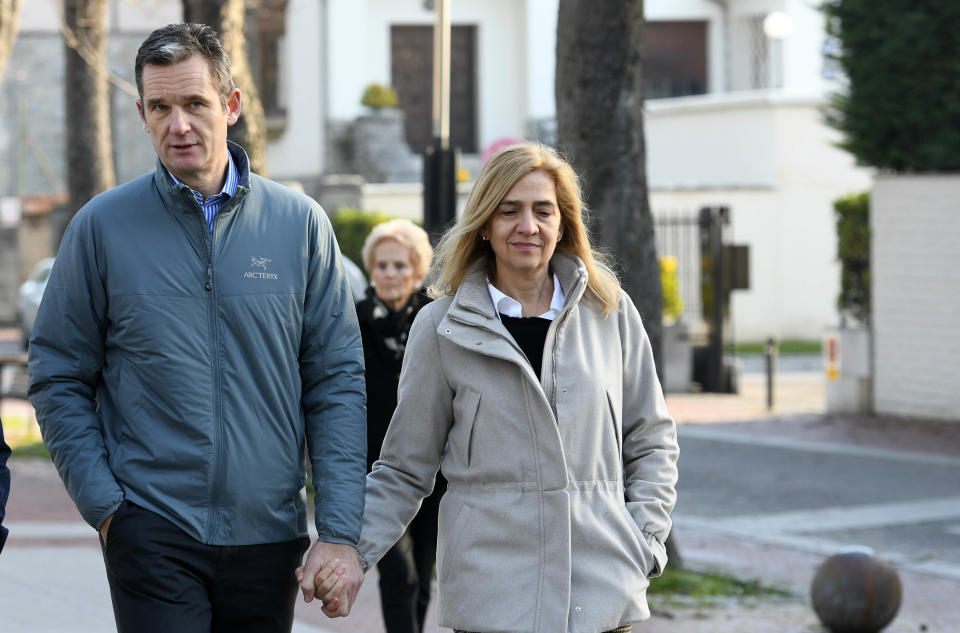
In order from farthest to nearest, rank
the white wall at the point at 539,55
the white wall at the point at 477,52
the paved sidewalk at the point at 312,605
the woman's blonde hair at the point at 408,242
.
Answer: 1. the white wall at the point at 539,55
2. the white wall at the point at 477,52
3. the paved sidewalk at the point at 312,605
4. the woman's blonde hair at the point at 408,242

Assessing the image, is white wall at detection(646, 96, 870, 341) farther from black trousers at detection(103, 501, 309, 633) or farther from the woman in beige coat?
black trousers at detection(103, 501, 309, 633)

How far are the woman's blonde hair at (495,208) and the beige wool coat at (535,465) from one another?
0.07 m

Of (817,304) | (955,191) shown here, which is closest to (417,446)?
(955,191)

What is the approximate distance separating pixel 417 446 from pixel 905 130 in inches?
486

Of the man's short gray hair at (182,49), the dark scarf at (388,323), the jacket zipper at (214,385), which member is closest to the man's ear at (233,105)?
the man's short gray hair at (182,49)

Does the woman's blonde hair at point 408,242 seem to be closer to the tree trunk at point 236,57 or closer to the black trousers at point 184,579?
the black trousers at point 184,579

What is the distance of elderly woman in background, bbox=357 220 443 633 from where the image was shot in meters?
5.95

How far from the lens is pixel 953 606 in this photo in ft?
25.6

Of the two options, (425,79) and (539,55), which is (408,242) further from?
(425,79)

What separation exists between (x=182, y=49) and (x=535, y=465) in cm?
128

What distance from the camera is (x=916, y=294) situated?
15.5 m

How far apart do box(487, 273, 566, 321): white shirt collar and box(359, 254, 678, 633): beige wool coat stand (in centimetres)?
3

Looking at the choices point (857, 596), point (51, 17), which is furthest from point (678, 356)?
point (51, 17)

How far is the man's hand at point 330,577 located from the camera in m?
3.60
